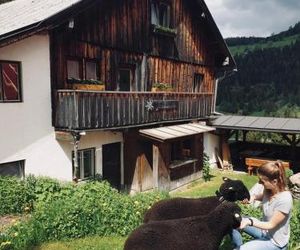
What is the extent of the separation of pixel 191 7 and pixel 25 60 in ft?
40.6

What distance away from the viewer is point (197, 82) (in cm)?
2361

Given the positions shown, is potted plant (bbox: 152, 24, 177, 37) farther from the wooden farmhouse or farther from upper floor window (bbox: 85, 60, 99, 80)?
upper floor window (bbox: 85, 60, 99, 80)

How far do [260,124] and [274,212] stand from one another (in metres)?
18.4

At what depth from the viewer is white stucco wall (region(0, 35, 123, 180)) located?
1220cm

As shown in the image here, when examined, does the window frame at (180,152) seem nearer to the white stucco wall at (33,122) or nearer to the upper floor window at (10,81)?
the white stucco wall at (33,122)

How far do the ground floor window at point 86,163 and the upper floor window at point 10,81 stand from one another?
11.9 feet

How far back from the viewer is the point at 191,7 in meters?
21.8

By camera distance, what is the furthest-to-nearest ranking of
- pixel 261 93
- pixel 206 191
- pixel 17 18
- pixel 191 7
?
A: pixel 261 93 → pixel 191 7 → pixel 206 191 → pixel 17 18

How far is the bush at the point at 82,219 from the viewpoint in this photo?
8.29 metres

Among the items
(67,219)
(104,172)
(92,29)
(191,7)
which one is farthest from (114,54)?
(67,219)

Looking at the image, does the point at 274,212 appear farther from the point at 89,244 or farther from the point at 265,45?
the point at 265,45

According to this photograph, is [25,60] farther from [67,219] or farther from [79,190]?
[67,219]

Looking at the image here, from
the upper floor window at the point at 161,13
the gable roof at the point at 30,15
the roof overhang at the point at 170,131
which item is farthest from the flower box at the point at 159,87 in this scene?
the gable roof at the point at 30,15

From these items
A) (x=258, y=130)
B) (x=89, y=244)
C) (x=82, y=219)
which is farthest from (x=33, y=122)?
(x=258, y=130)
